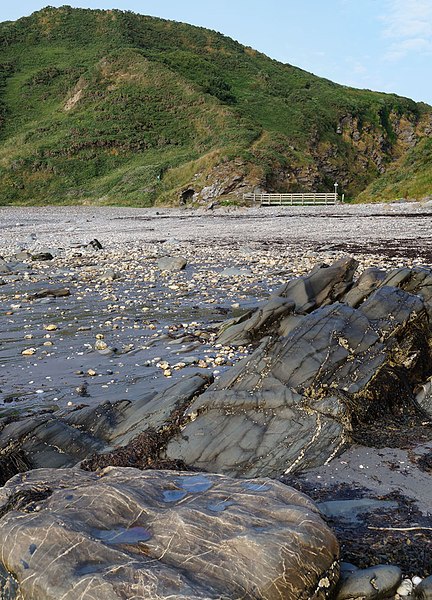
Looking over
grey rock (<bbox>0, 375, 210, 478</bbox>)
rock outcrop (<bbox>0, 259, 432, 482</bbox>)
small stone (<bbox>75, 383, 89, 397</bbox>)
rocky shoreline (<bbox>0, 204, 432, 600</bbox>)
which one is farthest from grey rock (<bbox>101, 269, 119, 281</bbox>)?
grey rock (<bbox>0, 375, 210, 478</bbox>)

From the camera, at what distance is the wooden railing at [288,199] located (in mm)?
54225

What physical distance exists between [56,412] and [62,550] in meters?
4.47

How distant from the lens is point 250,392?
22.7ft

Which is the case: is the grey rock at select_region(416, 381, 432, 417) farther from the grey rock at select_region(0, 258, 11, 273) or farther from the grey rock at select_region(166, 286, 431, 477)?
the grey rock at select_region(0, 258, 11, 273)


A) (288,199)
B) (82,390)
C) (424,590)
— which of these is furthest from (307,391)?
(288,199)

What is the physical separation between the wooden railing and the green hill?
10.5 feet

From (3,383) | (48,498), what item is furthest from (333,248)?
(48,498)

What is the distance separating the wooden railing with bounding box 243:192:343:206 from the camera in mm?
54225

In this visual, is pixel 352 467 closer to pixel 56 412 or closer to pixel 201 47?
pixel 56 412

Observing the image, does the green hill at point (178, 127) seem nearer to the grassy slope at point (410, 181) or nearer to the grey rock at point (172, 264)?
the grassy slope at point (410, 181)

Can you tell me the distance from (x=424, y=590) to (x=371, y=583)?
0.31 meters

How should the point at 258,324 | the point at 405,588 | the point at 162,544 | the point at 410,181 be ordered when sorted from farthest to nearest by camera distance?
the point at 410,181, the point at 258,324, the point at 405,588, the point at 162,544

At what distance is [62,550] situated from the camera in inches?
130

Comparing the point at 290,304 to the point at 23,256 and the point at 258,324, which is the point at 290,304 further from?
the point at 23,256
